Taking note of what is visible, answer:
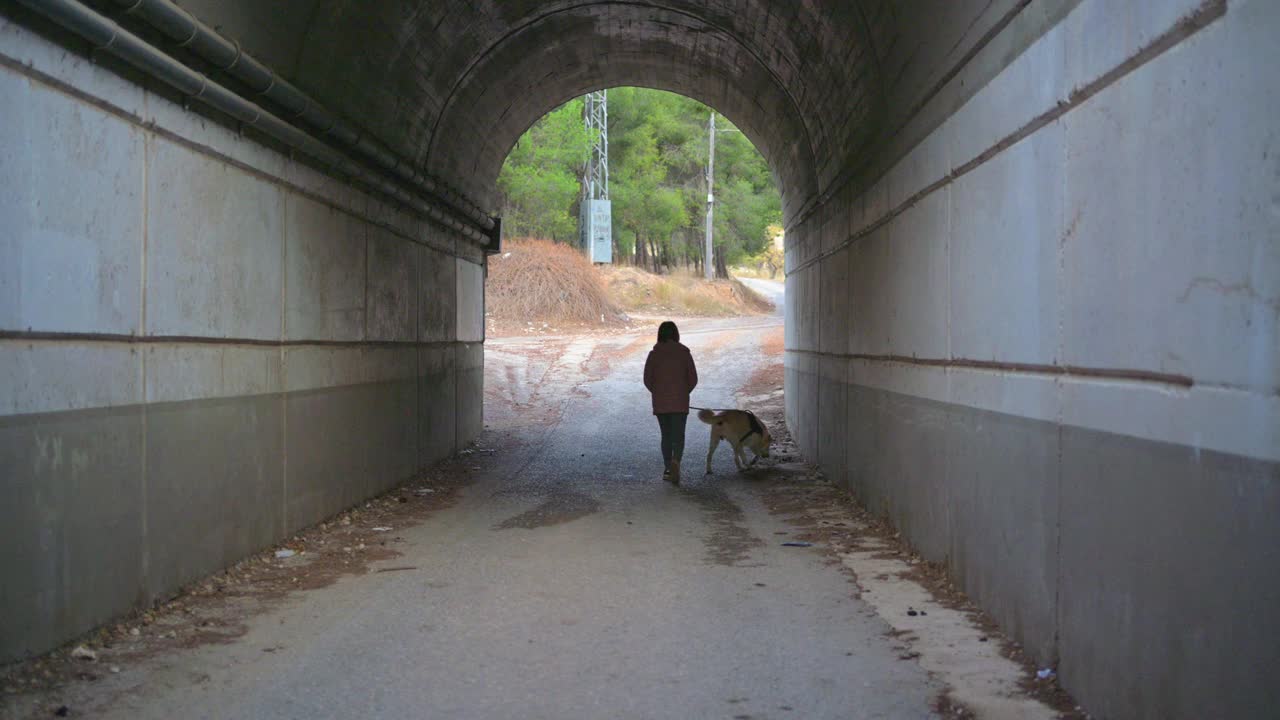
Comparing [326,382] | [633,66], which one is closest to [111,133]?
[326,382]

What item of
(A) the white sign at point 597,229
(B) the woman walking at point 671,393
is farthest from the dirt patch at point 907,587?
(A) the white sign at point 597,229

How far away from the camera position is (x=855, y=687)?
515 centimetres

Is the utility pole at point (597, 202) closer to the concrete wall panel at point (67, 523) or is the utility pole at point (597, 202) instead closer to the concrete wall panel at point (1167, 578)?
the concrete wall panel at point (67, 523)

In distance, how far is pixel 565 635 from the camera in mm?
6086

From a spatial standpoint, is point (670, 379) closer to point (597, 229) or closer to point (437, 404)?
point (437, 404)

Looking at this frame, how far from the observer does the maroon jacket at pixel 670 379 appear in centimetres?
1295

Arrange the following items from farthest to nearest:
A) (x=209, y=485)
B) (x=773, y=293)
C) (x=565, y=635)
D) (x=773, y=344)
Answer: (x=773, y=293) → (x=773, y=344) → (x=209, y=485) → (x=565, y=635)

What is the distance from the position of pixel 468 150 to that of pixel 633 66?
3388mm

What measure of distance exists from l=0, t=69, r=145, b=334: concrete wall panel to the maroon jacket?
7412 mm

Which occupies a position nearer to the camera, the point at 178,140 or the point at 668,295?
the point at 178,140

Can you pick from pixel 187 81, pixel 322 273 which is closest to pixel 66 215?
pixel 187 81

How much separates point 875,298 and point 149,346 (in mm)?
6123

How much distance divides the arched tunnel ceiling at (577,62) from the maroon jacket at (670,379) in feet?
9.19

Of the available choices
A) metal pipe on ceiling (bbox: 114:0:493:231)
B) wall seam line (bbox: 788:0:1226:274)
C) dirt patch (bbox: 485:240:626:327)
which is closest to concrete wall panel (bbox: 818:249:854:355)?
wall seam line (bbox: 788:0:1226:274)
